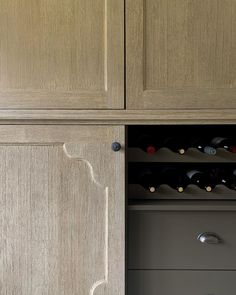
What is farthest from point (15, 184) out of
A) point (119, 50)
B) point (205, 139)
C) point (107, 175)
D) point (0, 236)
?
point (205, 139)

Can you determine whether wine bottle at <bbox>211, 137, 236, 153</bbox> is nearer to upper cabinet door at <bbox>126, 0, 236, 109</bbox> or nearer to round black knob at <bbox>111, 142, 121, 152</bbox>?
upper cabinet door at <bbox>126, 0, 236, 109</bbox>

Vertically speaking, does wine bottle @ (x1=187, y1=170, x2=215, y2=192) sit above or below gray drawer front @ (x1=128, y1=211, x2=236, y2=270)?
above

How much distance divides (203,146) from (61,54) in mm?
512

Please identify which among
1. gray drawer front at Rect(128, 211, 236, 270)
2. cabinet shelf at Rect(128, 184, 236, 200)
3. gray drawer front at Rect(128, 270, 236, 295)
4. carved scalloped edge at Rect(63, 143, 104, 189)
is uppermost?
carved scalloped edge at Rect(63, 143, 104, 189)

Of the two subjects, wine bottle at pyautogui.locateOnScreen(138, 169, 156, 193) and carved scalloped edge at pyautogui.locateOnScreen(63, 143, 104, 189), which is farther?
wine bottle at pyautogui.locateOnScreen(138, 169, 156, 193)

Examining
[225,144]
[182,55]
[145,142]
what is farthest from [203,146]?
[182,55]

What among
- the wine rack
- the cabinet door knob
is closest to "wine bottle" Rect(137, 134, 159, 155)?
the wine rack

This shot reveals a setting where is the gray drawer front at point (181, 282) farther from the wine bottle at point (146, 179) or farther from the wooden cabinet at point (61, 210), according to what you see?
the wine bottle at point (146, 179)

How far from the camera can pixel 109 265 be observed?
1038 mm

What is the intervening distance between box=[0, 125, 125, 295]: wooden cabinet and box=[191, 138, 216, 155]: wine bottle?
10.1 inches

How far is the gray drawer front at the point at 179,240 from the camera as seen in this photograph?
1078 mm

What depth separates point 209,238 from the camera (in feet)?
3.49

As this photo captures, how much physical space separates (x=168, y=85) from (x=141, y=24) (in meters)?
0.19

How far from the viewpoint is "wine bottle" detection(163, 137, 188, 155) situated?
44.9 inches
